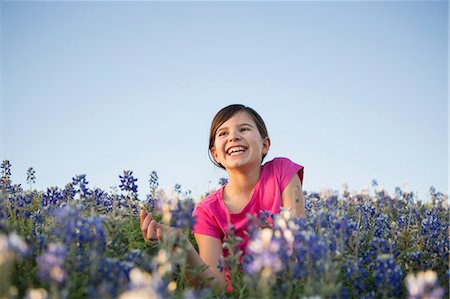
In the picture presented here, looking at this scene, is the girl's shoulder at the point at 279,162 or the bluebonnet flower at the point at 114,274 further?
the girl's shoulder at the point at 279,162

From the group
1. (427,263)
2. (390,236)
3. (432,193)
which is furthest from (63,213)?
(432,193)

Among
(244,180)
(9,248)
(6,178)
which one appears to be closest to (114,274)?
(9,248)

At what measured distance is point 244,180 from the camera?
18.7 feet

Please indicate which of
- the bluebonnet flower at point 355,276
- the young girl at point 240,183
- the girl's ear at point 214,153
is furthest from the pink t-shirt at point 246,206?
the bluebonnet flower at point 355,276

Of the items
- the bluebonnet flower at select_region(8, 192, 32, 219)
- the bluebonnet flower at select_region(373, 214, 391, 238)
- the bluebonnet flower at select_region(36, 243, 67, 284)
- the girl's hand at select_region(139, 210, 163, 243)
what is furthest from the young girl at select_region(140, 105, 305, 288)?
the bluebonnet flower at select_region(36, 243, 67, 284)

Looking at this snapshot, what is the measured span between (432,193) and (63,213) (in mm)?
9292

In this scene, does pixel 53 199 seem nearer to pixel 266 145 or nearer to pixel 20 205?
pixel 20 205

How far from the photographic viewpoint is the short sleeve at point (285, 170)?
214 inches

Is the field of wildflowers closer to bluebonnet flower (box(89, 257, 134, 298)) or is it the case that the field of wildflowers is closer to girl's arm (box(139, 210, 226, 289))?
bluebonnet flower (box(89, 257, 134, 298))

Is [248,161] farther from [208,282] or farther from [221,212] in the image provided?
[208,282]

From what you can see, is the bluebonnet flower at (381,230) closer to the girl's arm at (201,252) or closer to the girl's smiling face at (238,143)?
the girl's smiling face at (238,143)

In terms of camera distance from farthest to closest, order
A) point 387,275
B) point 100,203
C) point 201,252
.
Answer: point 100,203, point 201,252, point 387,275

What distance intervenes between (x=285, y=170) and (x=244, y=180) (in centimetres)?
48

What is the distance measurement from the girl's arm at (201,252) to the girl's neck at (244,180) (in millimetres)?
705
